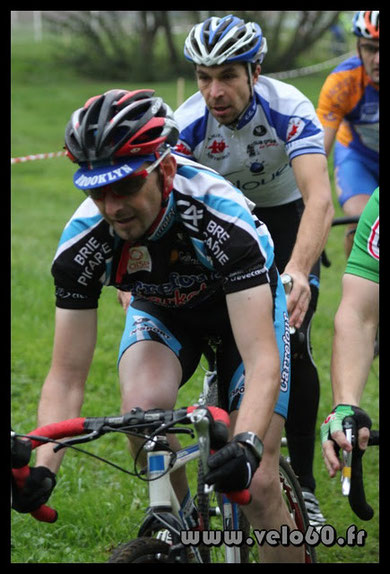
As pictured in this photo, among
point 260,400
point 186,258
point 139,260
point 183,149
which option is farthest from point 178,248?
point 183,149

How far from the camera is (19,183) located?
18.8 metres

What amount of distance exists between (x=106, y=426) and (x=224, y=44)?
107 inches

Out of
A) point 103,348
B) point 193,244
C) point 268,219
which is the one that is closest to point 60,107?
point 103,348

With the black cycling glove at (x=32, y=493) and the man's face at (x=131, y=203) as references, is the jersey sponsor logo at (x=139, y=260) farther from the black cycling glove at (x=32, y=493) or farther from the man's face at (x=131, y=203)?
the black cycling glove at (x=32, y=493)

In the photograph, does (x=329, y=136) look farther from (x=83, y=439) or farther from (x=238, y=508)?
(x=83, y=439)

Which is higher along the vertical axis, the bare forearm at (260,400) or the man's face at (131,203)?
the man's face at (131,203)

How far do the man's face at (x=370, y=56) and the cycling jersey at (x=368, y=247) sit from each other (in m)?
2.96

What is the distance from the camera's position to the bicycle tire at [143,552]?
3076mm

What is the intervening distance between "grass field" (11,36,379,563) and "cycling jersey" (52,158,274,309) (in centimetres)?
196

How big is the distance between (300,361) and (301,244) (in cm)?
83

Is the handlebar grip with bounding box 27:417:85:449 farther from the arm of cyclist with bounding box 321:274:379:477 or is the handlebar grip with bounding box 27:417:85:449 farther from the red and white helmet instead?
the red and white helmet

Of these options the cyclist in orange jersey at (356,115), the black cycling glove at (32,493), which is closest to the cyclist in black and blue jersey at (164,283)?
the black cycling glove at (32,493)

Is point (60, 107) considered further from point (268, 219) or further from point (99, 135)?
point (99, 135)
